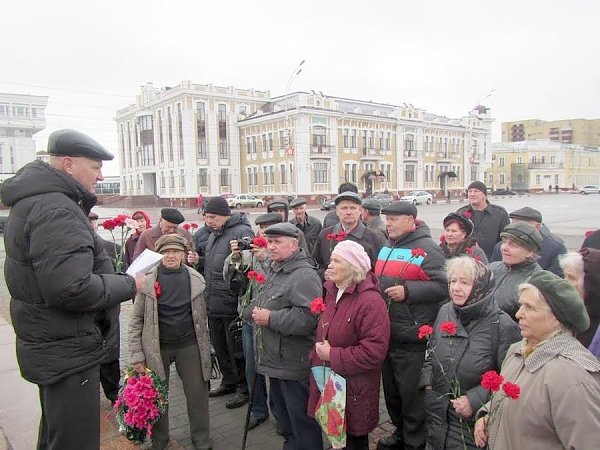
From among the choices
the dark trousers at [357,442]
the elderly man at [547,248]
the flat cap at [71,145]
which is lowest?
the dark trousers at [357,442]

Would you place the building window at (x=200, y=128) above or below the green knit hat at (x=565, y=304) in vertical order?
above

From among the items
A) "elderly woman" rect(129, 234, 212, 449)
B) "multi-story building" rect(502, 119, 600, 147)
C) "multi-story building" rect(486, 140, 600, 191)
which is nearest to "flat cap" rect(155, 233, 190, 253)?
"elderly woman" rect(129, 234, 212, 449)

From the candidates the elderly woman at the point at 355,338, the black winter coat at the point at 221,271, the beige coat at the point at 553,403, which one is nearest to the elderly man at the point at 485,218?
the black winter coat at the point at 221,271

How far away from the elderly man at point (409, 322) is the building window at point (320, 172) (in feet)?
144

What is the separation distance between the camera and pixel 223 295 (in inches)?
187

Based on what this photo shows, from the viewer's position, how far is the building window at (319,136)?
46562 millimetres

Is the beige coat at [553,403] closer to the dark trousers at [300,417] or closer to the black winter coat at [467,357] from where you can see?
the black winter coat at [467,357]

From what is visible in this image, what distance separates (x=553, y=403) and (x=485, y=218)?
14.7 feet

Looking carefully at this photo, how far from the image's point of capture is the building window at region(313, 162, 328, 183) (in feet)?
156

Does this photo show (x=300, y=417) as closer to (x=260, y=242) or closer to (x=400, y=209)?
(x=260, y=242)

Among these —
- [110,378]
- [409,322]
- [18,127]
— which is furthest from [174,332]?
[18,127]

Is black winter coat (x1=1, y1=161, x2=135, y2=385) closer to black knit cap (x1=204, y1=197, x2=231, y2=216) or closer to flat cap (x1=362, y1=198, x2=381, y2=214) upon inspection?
black knit cap (x1=204, y1=197, x2=231, y2=216)

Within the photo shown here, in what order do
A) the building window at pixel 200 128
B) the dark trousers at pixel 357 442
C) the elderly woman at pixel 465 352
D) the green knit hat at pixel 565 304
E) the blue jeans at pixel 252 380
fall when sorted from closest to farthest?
1. the green knit hat at pixel 565 304
2. the elderly woman at pixel 465 352
3. the dark trousers at pixel 357 442
4. the blue jeans at pixel 252 380
5. the building window at pixel 200 128

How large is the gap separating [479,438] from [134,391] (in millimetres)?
2549
